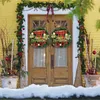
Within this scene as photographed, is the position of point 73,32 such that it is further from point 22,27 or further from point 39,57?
point 22,27

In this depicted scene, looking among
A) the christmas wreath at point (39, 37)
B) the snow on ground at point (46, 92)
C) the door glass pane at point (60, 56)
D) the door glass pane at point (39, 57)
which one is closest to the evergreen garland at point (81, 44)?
the door glass pane at point (60, 56)

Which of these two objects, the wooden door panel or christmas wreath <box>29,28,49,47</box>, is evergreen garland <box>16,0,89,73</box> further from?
the wooden door panel

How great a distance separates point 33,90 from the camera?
3.63m

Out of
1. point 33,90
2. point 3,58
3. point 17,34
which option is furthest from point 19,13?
point 33,90

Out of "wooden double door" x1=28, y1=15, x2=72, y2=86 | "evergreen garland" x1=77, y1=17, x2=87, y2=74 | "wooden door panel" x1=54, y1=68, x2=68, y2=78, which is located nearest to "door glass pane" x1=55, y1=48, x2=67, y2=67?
"wooden double door" x1=28, y1=15, x2=72, y2=86

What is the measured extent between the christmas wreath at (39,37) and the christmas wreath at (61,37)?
21cm

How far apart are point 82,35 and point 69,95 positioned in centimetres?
662

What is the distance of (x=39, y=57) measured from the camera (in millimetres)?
10484

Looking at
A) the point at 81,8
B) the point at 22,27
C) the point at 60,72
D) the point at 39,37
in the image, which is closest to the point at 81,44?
the point at 60,72

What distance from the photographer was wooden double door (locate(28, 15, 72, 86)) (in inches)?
408

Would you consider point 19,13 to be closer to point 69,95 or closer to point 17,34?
point 17,34

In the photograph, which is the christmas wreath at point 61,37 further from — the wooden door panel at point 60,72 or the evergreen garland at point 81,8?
the evergreen garland at point 81,8

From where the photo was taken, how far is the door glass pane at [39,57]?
1045cm

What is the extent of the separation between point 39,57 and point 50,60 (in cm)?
32
